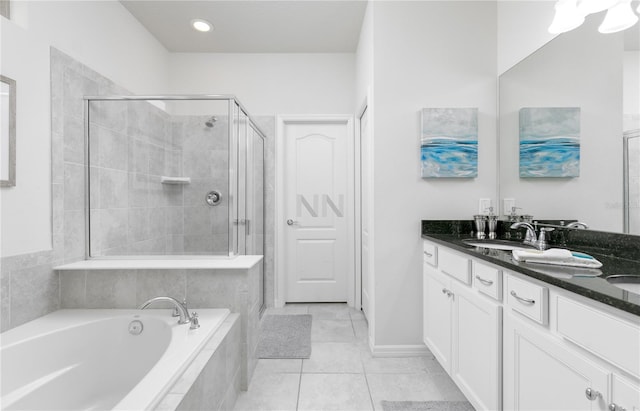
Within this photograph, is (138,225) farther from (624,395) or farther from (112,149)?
(624,395)

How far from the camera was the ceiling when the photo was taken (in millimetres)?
2488

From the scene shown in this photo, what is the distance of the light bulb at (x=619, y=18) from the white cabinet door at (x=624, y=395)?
1.50m

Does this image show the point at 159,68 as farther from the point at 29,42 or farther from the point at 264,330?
the point at 264,330

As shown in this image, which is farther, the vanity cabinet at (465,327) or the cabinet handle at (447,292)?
the cabinet handle at (447,292)

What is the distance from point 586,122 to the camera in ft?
5.12

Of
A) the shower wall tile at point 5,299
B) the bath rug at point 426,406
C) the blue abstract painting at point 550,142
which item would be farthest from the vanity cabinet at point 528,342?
the shower wall tile at point 5,299

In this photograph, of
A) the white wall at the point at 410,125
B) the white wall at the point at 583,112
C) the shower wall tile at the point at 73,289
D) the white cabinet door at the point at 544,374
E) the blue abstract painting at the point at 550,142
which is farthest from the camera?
the white wall at the point at 410,125

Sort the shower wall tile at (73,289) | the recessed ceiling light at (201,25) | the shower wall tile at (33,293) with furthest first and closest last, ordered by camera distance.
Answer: the recessed ceiling light at (201,25)
the shower wall tile at (73,289)
the shower wall tile at (33,293)

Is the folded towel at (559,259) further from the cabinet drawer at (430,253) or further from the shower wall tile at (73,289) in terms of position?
the shower wall tile at (73,289)

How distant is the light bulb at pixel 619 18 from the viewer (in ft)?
4.39

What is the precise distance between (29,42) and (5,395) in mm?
1707

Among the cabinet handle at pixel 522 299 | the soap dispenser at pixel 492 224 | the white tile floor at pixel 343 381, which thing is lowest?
the white tile floor at pixel 343 381

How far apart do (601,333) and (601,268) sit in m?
0.45

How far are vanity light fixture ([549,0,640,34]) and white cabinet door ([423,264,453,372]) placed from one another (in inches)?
57.5
